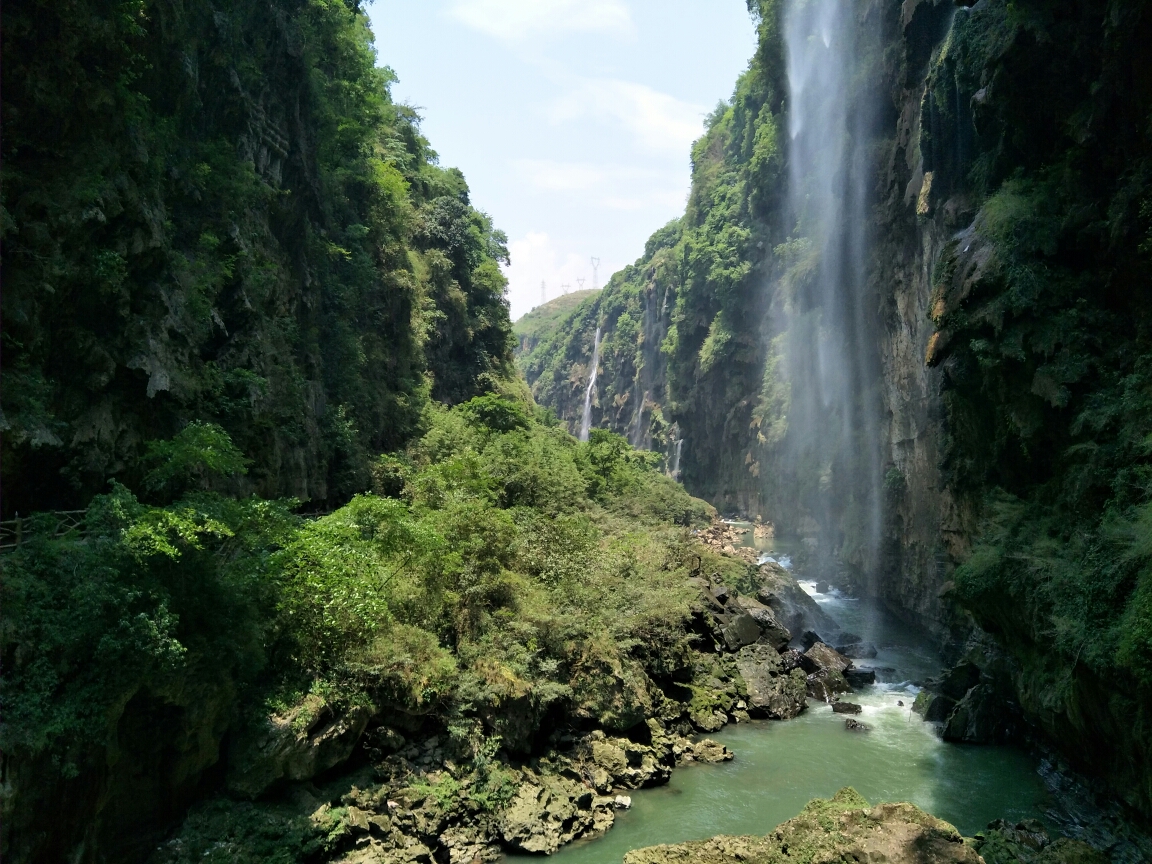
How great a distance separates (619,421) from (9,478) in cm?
7821

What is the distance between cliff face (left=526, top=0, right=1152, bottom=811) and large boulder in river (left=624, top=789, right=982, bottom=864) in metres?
3.96

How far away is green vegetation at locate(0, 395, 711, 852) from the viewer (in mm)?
8258

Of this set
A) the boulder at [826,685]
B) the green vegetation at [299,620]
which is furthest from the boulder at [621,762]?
the boulder at [826,685]

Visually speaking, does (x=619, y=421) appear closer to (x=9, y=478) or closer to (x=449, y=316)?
(x=449, y=316)

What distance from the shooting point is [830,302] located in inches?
1491

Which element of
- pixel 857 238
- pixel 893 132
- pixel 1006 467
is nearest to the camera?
pixel 1006 467

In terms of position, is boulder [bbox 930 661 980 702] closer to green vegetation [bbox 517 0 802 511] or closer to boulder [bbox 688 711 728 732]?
boulder [bbox 688 711 728 732]

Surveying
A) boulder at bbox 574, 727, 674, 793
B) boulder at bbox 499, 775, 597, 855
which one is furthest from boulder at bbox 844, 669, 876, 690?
boulder at bbox 499, 775, 597, 855

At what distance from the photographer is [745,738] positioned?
16.8 m

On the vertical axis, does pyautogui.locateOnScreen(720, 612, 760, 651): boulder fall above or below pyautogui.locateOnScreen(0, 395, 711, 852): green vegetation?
below

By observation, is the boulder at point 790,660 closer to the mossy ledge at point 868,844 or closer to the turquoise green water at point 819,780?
the turquoise green water at point 819,780

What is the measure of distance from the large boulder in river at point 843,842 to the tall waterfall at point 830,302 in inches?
875

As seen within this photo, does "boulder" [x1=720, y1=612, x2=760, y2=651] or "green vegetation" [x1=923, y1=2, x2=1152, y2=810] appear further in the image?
"boulder" [x1=720, y1=612, x2=760, y2=651]

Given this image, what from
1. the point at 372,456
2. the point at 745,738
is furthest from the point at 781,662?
the point at 372,456
